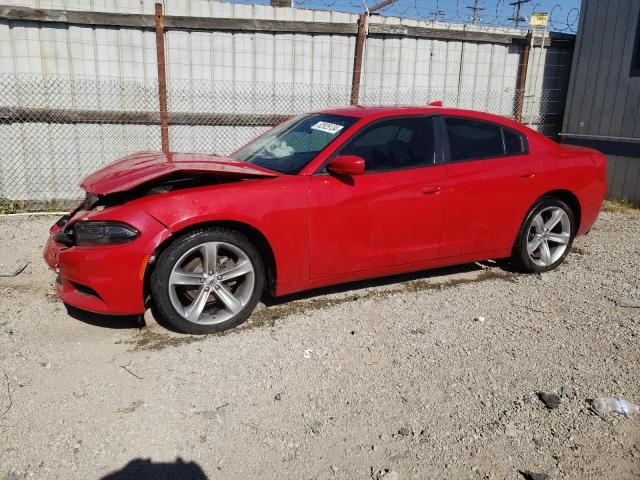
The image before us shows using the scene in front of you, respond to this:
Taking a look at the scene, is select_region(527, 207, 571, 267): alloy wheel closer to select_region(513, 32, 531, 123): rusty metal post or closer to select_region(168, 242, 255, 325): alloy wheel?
select_region(168, 242, 255, 325): alloy wheel

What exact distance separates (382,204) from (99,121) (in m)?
5.05

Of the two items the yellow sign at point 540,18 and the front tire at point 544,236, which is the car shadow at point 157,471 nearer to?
the front tire at point 544,236

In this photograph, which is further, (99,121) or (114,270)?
(99,121)

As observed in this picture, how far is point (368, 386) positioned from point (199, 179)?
1896 millimetres

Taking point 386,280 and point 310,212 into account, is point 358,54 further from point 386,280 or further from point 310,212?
point 310,212

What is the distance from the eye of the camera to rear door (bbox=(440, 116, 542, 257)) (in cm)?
454

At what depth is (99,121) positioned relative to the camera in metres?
7.51

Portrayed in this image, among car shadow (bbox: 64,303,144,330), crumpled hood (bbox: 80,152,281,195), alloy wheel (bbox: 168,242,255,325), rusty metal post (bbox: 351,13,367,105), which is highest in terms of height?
rusty metal post (bbox: 351,13,367,105)

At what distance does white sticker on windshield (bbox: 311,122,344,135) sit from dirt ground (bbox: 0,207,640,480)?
138 cm

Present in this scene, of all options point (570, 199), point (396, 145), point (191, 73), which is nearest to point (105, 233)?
Answer: point (396, 145)

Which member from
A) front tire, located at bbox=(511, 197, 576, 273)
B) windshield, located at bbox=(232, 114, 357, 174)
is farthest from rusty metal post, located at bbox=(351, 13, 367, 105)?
front tire, located at bbox=(511, 197, 576, 273)

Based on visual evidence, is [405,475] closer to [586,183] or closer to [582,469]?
[582,469]

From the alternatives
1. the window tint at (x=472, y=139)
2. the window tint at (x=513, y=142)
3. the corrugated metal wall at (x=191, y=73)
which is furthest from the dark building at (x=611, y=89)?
the window tint at (x=472, y=139)

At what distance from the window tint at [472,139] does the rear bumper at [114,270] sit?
2527mm
